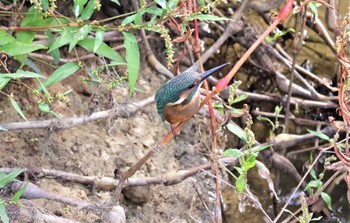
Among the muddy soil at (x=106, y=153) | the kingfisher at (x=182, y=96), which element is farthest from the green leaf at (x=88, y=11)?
the muddy soil at (x=106, y=153)

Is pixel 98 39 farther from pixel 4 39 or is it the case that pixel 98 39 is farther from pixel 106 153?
pixel 106 153

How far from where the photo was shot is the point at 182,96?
6.37ft

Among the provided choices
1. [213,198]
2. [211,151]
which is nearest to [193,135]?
[213,198]

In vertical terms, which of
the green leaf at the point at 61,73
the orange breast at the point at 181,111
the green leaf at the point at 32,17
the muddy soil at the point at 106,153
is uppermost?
the green leaf at the point at 32,17

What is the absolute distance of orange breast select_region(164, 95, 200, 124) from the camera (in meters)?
1.95

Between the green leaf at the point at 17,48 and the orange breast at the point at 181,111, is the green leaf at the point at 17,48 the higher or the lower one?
the higher one

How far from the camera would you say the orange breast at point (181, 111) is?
1.95 meters

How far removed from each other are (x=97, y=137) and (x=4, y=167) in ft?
1.82

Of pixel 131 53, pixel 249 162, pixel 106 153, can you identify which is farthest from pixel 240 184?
pixel 106 153

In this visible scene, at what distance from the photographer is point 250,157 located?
2.23 meters

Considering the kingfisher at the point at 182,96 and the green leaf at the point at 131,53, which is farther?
the green leaf at the point at 131,53

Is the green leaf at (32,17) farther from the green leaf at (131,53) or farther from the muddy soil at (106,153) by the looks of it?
the muddy soil at (106,153)

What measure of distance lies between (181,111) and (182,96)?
0.05 meters

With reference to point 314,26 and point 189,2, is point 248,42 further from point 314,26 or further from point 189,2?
point 189,2
